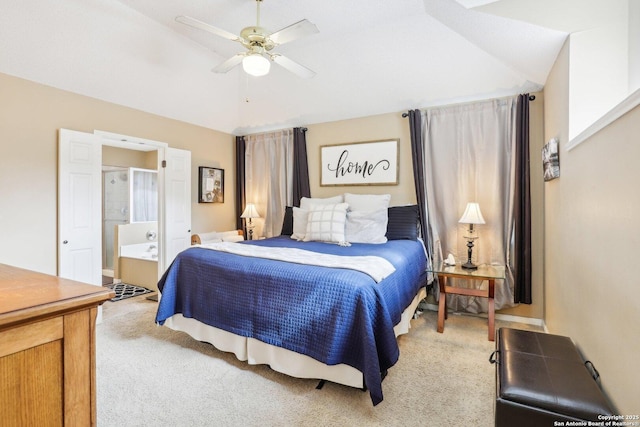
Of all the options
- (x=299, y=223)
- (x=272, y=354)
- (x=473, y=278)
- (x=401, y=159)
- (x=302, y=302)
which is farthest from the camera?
(x=401, y=159)

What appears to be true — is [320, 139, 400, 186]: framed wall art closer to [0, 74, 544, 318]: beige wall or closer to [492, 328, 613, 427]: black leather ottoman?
[0, 74, 544, 318]: beige wall

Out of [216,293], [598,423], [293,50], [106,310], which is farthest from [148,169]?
[598,423]

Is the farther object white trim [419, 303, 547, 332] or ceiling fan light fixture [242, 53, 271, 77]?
white trim [419, 303, 547, 332]

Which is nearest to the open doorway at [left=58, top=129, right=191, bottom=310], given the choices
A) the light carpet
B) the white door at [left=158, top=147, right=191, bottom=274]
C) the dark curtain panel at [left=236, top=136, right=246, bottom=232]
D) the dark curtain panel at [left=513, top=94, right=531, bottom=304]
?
the white door at [left=158, top=147, right=191, bottom=274]

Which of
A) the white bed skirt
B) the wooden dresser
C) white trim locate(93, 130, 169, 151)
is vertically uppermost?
white trim locate(93, 130, 169, 151)

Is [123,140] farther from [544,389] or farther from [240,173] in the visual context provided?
[544,389]

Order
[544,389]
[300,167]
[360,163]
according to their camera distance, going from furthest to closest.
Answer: [300,167] → [360,163] → [544,389]

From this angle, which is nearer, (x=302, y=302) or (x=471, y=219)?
(x=302, y=302)

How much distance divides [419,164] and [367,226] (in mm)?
970

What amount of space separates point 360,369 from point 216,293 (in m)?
1.20

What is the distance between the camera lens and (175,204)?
4.15 meters

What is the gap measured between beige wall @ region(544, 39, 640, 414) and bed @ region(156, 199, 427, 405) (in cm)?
98

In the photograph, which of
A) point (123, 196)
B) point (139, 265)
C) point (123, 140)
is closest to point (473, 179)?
point (123, 140)

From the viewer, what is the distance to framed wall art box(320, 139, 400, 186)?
3.80 metres
